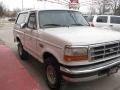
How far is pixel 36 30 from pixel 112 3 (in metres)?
38.4

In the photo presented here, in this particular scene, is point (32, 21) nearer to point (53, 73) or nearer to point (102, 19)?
point (53, 73)

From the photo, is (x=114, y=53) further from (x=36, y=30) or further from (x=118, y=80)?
(x=36, y=30)

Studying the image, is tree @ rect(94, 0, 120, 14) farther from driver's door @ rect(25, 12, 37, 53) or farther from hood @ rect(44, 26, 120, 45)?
hood @ rect(44, 26, 120, 45)

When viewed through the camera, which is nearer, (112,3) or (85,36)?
(85,36)

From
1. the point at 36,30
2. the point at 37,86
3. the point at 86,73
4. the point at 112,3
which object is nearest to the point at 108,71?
the point at 86,73

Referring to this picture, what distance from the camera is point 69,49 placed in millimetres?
4406

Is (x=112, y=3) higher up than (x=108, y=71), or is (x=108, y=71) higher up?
(x=112, y=3)

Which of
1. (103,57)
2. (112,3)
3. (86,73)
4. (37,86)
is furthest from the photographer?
(112,3)

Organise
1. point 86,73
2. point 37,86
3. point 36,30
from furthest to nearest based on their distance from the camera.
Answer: point 36,30 < point 37,86 < point 86,73

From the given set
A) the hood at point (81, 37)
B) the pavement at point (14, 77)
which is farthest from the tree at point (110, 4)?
the hood at point (81, 37)

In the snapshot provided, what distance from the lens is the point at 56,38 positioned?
4836 mm

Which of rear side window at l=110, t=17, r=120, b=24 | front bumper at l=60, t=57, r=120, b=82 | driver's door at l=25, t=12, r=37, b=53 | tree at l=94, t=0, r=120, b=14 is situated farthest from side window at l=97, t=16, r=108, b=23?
tree at l=94, t=0, r=120, b=14

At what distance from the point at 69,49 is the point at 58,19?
1.92 m

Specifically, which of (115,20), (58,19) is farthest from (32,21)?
(115,20)
